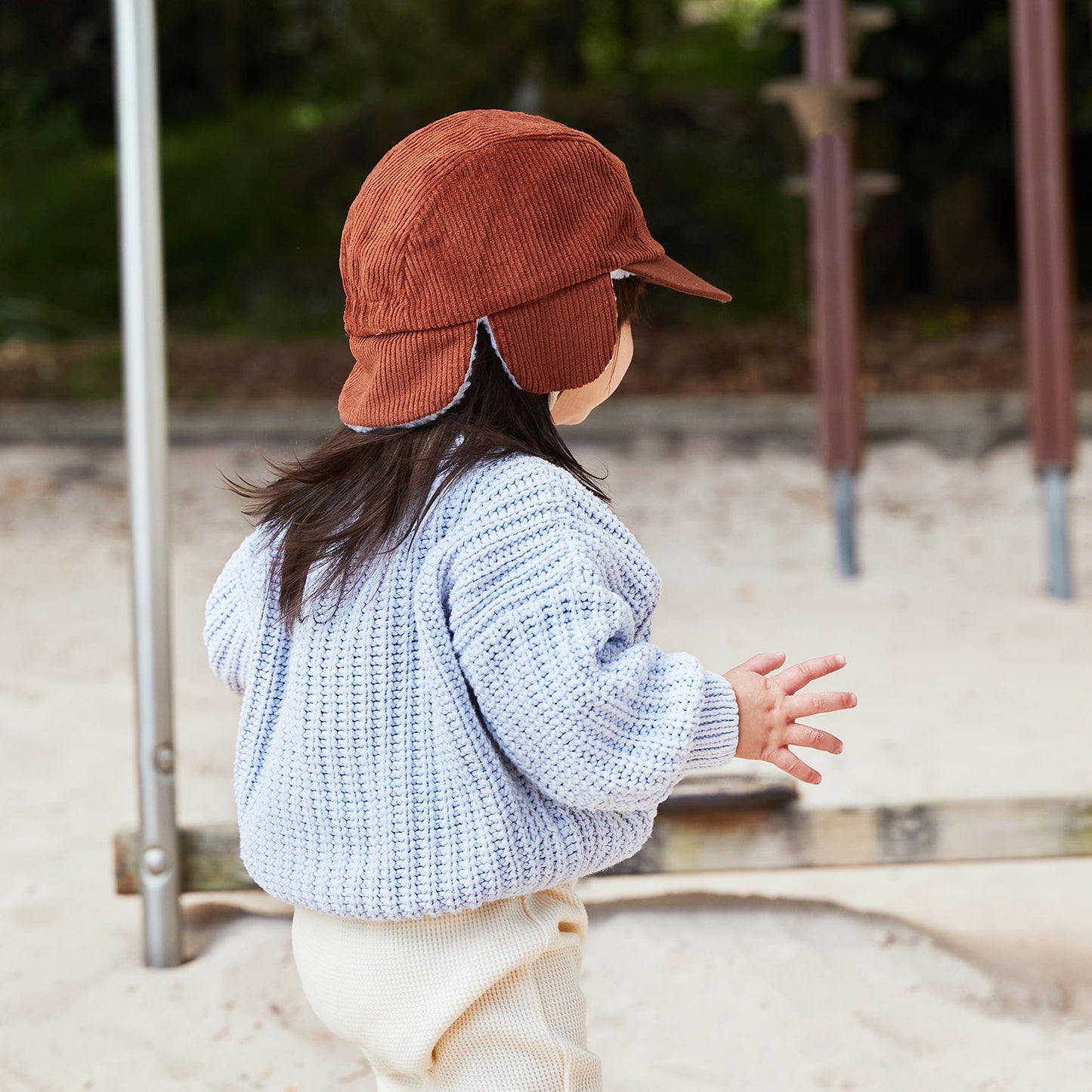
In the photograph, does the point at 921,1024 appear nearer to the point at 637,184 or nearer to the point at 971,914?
the point at 971,914

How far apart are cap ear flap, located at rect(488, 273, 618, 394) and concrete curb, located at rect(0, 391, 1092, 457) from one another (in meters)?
4.95

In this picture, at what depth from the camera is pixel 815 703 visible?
1.06 m

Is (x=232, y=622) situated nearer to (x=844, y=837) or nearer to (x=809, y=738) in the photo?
(x=809, y=738)

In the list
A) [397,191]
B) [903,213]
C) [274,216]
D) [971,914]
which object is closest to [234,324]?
[274,216]

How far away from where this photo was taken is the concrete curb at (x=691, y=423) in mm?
6004

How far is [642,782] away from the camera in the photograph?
40.4 inches

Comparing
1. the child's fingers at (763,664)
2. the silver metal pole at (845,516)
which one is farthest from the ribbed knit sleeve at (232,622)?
the silver metal pole at (845,516)

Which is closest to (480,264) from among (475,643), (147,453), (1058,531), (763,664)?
(475,643)

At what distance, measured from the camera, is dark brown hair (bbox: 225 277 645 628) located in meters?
1.06

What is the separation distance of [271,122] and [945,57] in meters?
5.66

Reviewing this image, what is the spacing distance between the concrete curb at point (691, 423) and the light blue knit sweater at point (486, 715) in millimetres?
4961

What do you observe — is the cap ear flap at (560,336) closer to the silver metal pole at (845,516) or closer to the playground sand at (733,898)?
the playground sand at (733,898)

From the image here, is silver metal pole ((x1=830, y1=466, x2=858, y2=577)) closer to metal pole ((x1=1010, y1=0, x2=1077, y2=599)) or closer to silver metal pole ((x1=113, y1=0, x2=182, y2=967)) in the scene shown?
metal pole ((x1=1010, y1=0, x2=1077, y2=599))

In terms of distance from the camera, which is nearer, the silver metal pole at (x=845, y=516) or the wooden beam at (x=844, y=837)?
the wooden beam at (x=844, y=837)
